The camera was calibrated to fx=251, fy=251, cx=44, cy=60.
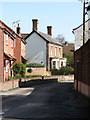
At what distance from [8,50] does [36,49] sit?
69.7 ft

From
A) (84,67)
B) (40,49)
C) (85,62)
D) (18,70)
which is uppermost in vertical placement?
(40,49)

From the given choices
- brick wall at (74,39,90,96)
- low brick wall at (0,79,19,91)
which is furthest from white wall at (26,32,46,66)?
brick wall at (74,39,90,96)

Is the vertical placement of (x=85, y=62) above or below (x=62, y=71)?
above

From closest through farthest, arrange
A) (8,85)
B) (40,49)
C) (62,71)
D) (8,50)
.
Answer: (8,85)
(8,50)
(62,71)
(40,49)

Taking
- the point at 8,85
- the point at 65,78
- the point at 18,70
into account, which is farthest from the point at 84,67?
the point at 65,78

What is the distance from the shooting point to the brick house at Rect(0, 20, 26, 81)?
27.4m

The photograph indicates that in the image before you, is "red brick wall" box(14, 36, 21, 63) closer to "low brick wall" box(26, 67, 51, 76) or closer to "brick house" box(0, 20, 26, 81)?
Result: "brick house" box(0, 20, 26, 81)

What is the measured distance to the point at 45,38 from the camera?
52.8m

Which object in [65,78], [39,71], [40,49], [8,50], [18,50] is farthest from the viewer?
[40,49]

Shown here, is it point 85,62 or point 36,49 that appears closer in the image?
point 85,62

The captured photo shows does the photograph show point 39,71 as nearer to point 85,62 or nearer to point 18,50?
point 18,50

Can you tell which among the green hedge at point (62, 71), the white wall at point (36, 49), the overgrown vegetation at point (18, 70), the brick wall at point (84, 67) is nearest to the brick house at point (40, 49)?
the white wall at point (36, 49)

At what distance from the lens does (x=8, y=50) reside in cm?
3303

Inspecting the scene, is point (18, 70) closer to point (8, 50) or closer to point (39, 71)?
point (8, 50)
